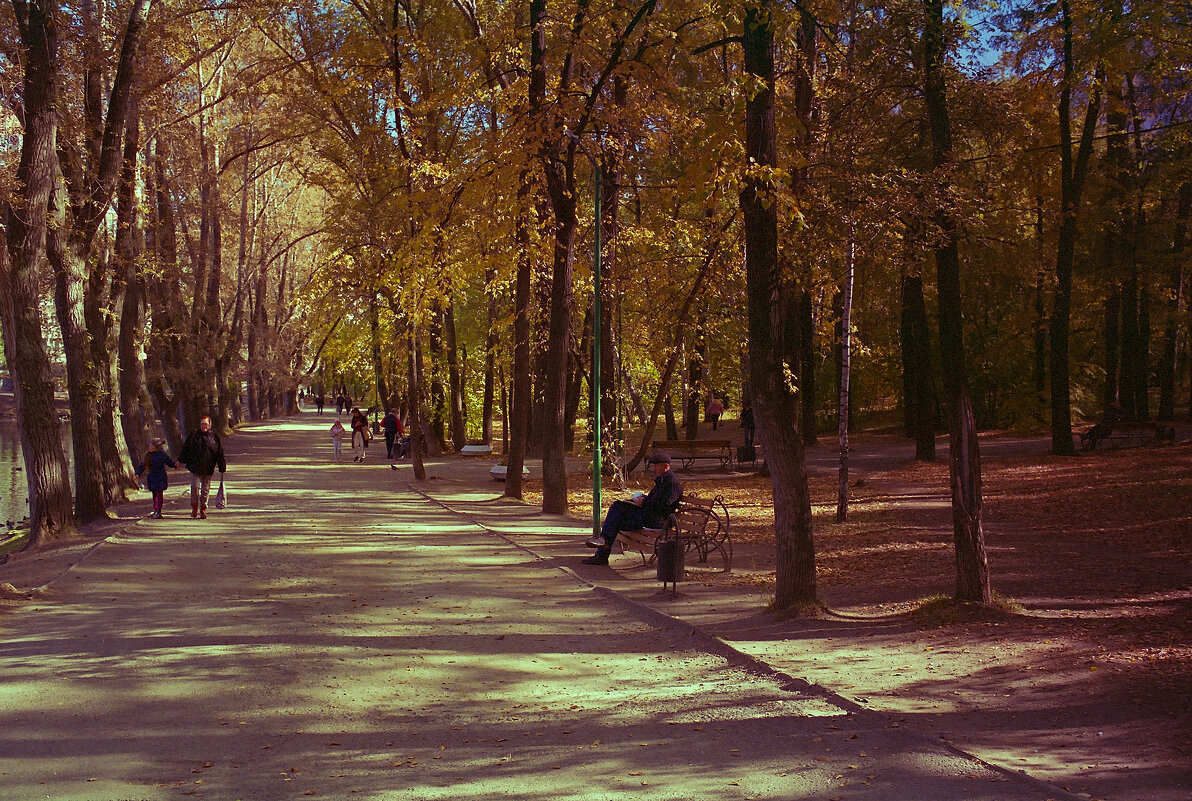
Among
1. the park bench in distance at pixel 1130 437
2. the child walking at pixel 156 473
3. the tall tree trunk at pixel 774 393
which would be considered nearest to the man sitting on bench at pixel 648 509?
the tall tree trunk at pixel 774 393

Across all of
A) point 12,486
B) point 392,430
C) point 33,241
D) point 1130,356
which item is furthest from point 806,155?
point 12,486

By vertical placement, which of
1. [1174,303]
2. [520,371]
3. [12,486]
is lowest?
[12,486]

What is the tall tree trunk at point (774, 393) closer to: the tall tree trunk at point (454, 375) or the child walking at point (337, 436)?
the tall tree trunk at point (454, 375)

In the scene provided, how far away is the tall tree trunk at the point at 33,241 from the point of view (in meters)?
15.6

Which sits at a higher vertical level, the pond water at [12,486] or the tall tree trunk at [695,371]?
the tall tree trunk at [695,371]

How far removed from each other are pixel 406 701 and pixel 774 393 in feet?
14.0

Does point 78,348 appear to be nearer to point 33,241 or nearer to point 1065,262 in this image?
point 33,241

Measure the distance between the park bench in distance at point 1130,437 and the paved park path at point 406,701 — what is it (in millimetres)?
18549

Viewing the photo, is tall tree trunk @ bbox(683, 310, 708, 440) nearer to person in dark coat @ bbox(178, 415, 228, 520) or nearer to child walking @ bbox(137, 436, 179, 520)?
person in dark coat @ bbox(178, 415, 228, 520)

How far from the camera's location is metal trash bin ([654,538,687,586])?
11.8 metres

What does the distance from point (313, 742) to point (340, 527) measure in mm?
12102

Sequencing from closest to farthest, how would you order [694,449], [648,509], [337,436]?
[648,509] < [694,449] < [337,436]

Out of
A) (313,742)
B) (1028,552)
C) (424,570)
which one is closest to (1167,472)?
(1028,552)

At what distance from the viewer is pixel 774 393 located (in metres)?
9.82
